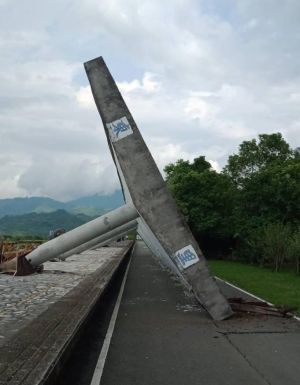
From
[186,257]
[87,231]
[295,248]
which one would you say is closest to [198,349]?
[186,257]

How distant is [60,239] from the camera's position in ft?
59.1

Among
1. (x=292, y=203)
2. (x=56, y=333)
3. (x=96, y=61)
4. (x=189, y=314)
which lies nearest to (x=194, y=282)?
(x=189, y=314)

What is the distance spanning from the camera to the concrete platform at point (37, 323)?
5961mm

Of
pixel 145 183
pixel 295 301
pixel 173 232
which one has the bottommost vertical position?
pixel 295 301

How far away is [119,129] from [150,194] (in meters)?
1.67

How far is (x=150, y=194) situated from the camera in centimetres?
1259

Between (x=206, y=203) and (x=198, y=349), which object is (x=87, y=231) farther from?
(x=206, y=203)

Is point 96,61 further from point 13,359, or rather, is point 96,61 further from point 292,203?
point 292,203

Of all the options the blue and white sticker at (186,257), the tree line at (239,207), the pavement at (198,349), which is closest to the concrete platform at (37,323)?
the pavement at (198,349)

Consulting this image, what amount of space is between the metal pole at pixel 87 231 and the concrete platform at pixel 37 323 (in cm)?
113

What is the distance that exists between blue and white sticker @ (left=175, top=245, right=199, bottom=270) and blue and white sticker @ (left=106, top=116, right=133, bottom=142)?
9.69 ft

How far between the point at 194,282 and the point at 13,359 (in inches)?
238

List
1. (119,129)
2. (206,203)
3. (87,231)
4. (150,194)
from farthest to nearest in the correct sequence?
(206,203)
(87,231)
(119,129)
(150,194)

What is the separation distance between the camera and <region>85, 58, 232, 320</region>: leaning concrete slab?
1189 cm
